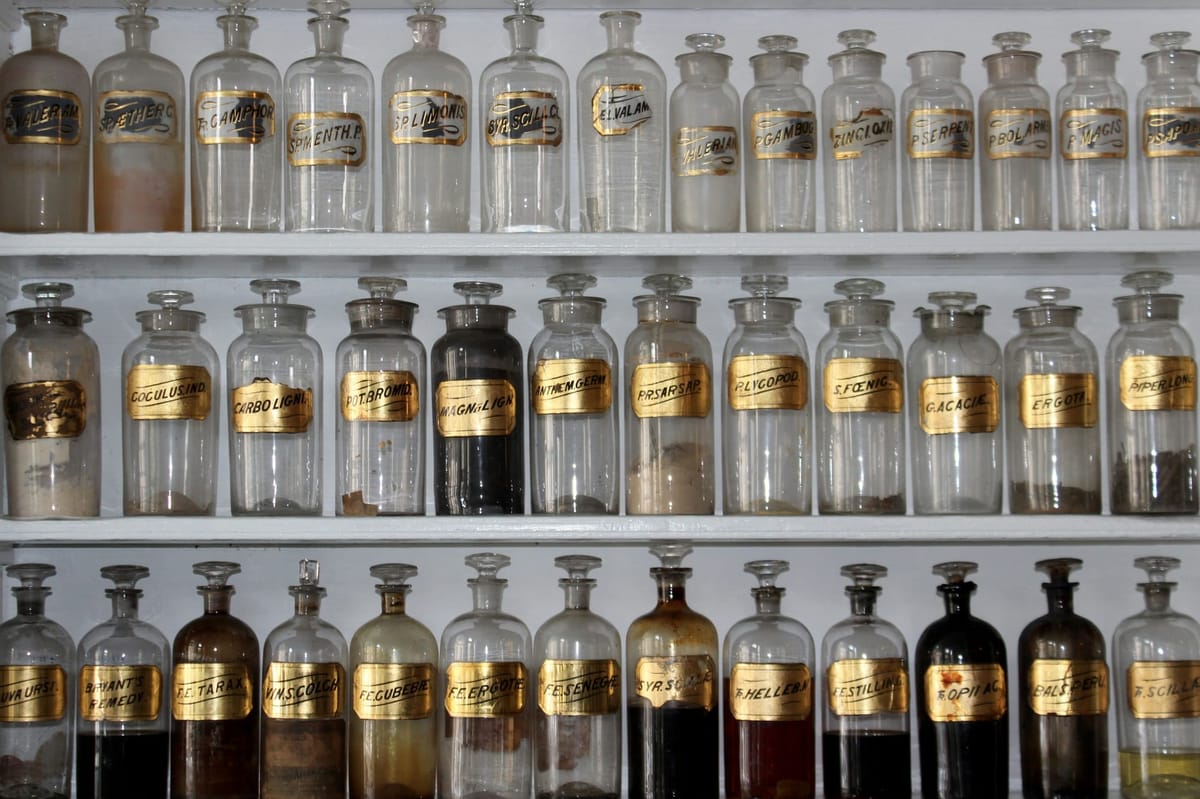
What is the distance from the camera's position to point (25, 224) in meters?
1.50

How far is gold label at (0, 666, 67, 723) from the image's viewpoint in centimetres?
144

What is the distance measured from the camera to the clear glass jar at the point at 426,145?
1507 mm

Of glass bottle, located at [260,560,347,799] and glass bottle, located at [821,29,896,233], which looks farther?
glass bottle, located at [821,29,896,233]

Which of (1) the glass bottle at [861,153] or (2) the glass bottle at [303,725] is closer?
(2) the glass bottle at [303,725]

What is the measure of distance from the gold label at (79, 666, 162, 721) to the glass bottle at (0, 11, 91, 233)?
Answer: 1.58 feet

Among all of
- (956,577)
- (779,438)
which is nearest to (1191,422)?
(956,577)

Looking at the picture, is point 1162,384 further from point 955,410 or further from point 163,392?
point 163,392

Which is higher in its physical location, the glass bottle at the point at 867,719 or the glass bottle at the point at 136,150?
the glass bottle at the point at 136,150

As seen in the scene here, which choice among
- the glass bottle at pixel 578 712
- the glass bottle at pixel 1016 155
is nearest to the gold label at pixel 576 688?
the glass bottle at pixel 578 712

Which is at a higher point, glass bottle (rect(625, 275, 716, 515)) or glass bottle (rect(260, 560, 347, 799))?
glass bottle (rect(625, 275, 716, 515))

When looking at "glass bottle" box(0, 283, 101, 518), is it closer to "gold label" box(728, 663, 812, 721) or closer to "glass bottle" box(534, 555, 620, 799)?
"glass bottle" box(534, 555, 620, 799)

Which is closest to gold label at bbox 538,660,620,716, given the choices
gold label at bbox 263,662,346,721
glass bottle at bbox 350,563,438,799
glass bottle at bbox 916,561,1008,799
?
glass bottle at bbox 350,563,438,799

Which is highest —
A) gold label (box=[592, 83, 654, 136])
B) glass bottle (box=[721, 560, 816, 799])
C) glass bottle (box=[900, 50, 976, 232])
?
gold label (box=[592, 83, 654, 136])

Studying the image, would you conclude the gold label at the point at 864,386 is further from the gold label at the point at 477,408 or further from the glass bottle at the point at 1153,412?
the gold label at the point at 477,408
